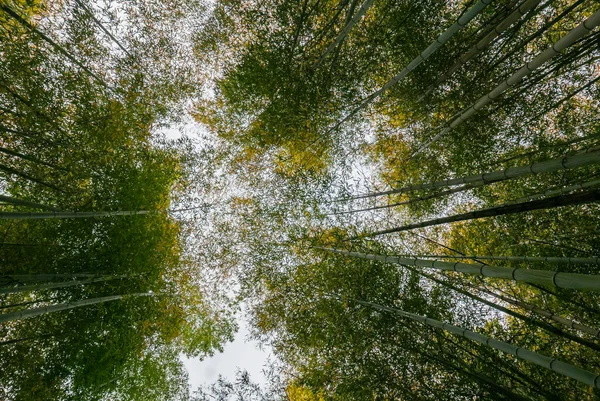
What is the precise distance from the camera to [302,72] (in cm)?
475

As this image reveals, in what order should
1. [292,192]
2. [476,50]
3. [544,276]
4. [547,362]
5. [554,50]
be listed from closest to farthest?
[544,276] → [547,362] → [554,50] → [476,50] → [292,192]

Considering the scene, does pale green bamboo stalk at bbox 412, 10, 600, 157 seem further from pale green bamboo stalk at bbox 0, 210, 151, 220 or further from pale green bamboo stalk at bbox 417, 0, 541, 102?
pale green bamboo stalk at bbox 0, 210, 151, 220

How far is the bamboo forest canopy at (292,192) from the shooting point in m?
3.71

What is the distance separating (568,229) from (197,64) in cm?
701

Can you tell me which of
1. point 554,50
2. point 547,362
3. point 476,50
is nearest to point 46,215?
point 547,362

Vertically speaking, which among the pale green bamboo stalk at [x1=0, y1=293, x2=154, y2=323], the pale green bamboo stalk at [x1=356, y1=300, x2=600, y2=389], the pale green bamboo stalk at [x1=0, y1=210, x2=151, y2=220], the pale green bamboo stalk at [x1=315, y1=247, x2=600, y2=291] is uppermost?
the pale green bamboo stalk at [x1=0, y1=210, x2=151, y2=220]

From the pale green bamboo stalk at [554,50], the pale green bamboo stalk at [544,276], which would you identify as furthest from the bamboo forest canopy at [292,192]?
the pale green bamboo stalk at [544,276]

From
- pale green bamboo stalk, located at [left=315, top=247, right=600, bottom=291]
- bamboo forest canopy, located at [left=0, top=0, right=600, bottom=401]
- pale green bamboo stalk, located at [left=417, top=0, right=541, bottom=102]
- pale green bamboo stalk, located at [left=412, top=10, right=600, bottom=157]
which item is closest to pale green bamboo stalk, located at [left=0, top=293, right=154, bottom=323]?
bamboo forest canopy, located at [left=0, top=0, right=600, bottom=401]

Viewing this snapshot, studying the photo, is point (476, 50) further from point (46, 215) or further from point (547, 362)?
point (46, 215)

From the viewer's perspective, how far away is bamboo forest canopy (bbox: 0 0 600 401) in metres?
3.71

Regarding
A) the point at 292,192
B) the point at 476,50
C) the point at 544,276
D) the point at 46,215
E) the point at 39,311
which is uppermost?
the point at 292,192

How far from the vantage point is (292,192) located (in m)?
6.07

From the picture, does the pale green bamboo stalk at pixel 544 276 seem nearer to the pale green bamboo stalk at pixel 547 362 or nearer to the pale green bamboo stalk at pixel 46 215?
the pale green bamboo stalk at pixel 547 362

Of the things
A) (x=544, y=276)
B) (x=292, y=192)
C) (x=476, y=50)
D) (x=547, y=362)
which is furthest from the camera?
(x=292, y=192)
